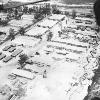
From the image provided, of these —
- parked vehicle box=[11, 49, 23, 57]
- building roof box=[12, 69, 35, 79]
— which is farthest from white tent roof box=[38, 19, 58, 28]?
building roof box=[12, 69, 35, 79]

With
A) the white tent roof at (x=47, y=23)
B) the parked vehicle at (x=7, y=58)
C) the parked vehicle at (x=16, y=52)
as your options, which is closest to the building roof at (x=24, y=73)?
the parked vehicle at (x=7, y=58)

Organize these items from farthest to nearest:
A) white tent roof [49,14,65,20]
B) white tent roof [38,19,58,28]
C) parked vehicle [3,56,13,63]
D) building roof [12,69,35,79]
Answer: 1. white tent roof [49,14,65,20]
2. white tent roof [38,19,58,28]
3. parked vehicle [3,56,13,63]
4. building roof [12,69,35,79]

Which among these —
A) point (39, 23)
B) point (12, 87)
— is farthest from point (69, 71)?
point (39, 23)

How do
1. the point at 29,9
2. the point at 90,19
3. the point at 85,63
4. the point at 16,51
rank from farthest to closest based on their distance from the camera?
the point at 29,9
the point at 90,19
the point at 16,51
the point at 85,63

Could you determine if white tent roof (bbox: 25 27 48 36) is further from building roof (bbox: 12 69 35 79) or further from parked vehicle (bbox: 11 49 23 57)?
building roof (bbox: 12 69 35 79)

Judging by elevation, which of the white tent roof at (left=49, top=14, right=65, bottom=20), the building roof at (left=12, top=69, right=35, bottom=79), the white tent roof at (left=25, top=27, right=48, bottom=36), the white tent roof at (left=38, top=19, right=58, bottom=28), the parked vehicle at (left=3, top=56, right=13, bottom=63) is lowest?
the building roof at (left=12, top=69, right=35, bottom=79)

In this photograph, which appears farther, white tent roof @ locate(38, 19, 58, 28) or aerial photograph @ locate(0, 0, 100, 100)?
white tent roof @ locate(38, 19, 58, 28)

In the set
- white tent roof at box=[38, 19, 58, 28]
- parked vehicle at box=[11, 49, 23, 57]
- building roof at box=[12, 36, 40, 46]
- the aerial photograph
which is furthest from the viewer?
white tent roof at box=[38, 19, 58, 28]

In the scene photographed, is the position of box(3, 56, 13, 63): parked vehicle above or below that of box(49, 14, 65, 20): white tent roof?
below

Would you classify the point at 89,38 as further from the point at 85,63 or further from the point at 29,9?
the point at 29,9
